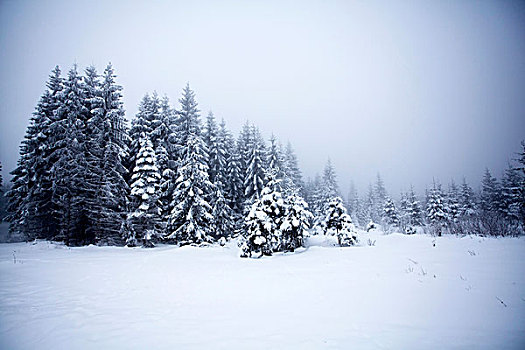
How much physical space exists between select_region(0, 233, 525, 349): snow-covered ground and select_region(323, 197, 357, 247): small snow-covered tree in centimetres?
1025

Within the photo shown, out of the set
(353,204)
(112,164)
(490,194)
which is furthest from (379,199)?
(112,164)

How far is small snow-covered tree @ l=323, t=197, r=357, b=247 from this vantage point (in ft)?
68.3

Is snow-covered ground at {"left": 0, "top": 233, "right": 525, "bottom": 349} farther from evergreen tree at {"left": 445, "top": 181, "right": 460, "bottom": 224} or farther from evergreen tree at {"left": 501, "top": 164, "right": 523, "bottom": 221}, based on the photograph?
evergreen tree at {"left": 445, "top": 181, "right": 460, "bottom": 224}

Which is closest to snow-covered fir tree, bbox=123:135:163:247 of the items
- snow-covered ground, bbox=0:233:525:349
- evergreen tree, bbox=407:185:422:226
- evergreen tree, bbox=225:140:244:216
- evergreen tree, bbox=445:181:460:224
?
snow-covered ground, bbox=0:233:525:349

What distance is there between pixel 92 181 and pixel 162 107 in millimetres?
10061

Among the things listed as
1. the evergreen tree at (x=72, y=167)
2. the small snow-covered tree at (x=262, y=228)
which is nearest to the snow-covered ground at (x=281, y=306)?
the small snow-covered tree at (x=262, y=228)

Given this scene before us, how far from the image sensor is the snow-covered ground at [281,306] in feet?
13.9

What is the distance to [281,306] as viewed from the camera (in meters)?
6.10

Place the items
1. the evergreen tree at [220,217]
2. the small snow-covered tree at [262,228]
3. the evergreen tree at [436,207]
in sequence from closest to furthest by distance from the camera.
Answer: the small snow-covered tree at [262,228] → the evergreen tree at [220,217] → the evergreen tree at [436,207]

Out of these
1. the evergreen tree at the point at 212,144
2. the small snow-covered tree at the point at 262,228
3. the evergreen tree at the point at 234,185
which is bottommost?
the small snow-covered tree at the point at 262,228

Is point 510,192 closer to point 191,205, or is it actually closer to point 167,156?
point 191,205

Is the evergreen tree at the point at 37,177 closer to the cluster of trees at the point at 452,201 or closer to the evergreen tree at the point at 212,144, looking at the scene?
the evergreen tree at the point at 212,144

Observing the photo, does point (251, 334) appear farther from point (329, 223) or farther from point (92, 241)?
point (92, 241)

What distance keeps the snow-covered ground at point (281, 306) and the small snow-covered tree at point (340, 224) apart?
10.2 m
